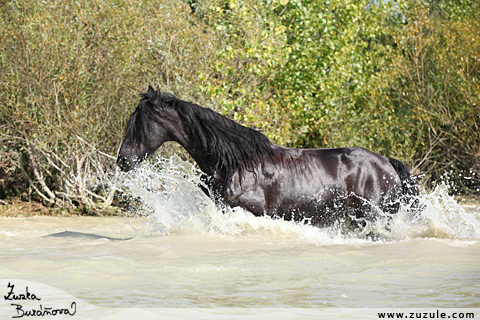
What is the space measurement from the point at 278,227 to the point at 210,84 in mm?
4895

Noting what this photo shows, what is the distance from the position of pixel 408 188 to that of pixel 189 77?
5.48 meters

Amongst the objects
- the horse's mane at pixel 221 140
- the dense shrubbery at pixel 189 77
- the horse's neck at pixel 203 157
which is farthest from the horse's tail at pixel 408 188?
the dense shrubbery at pixel 189 77

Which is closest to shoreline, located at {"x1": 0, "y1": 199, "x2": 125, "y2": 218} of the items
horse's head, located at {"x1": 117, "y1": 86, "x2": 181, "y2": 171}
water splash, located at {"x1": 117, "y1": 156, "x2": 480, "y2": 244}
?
water splash, located at {"x1": 117, "y1": 156, "x2": 480, "y2": 244}

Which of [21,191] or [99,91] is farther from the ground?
[99,91]

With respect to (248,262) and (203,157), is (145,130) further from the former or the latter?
(248,262)

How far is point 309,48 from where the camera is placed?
1223cm

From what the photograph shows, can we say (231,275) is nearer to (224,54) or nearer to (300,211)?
(300,211)

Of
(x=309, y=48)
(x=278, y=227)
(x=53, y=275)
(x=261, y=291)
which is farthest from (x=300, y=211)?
(x=309, y=48)

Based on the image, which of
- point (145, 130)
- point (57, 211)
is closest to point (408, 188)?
point (145, 130)

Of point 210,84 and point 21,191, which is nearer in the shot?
point 210,84

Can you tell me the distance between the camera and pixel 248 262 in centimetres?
421

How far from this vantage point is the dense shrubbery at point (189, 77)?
9.57 meters

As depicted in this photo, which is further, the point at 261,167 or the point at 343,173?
the point at 343,173

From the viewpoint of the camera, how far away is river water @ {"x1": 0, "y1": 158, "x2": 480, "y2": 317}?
3234 mm
